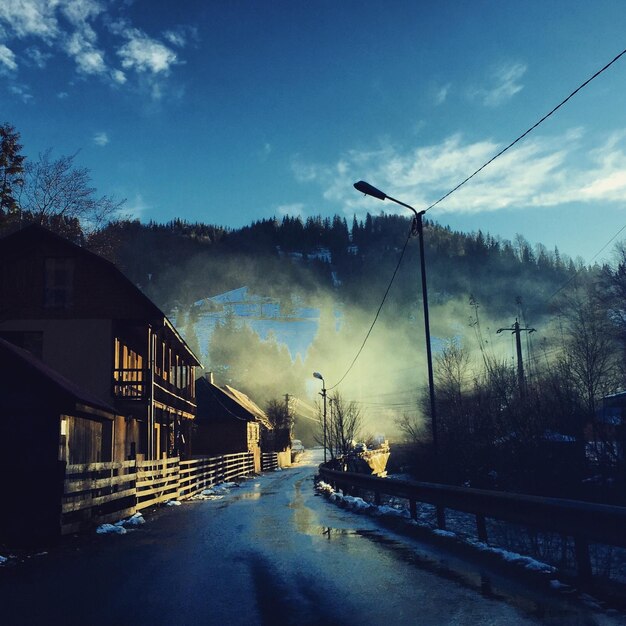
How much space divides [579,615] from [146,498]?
14522mm

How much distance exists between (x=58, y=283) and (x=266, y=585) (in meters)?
21.9

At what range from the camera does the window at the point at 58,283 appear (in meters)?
25.5

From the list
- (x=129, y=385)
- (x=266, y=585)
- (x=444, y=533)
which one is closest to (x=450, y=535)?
(x=444, y=533)

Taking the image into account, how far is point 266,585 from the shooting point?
6.62m

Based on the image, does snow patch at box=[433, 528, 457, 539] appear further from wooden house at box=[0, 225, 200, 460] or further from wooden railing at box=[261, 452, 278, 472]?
wooden railing at box=[261, 452, 278, 472]

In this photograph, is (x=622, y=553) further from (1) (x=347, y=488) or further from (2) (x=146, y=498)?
(2) (x=146, y=498)

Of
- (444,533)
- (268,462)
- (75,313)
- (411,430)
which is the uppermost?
(75,313)

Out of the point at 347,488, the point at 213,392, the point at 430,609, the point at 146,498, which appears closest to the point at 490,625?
the point at 430,609

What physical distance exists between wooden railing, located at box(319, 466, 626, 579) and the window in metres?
18.2

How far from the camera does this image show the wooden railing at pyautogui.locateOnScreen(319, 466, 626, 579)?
6176mm

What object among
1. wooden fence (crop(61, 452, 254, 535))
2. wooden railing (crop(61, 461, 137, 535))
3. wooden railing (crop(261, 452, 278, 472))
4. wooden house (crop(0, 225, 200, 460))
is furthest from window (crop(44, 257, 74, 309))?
wooden railing (crop(261, 452, 278, 472))

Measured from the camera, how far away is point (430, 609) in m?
5.45

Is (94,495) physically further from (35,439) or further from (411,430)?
(411,430)

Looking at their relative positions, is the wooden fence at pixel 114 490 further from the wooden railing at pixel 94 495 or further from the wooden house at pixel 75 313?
the wooden house at pixel 75 313
